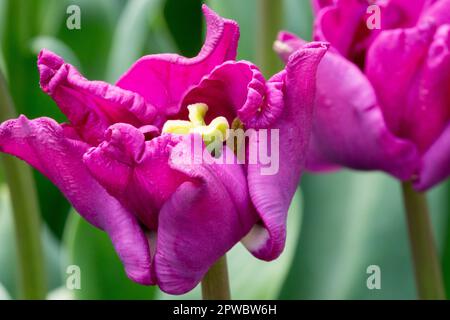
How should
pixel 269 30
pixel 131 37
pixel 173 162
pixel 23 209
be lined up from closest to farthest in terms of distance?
pixel 173 162, pixel 23 209, pixel 269 30, pixel 131 37

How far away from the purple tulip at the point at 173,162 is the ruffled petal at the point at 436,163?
152 millimetres

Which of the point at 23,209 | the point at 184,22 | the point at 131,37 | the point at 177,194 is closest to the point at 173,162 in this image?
the point at 177,194

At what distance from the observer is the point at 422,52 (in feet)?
1.98

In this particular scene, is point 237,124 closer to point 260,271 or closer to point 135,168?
point 135,168

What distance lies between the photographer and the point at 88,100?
19.1 inches

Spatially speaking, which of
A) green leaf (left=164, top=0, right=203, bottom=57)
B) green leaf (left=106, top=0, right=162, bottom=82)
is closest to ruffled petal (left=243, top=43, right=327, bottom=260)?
green leaf (left=106, top=0, right=162, bottom=82)

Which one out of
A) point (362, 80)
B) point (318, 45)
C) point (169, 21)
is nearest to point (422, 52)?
point (362, 80)

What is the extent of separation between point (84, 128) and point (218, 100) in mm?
67

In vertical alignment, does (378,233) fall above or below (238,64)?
below

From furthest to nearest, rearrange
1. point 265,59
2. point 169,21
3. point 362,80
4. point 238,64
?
1. point 169,21
2. point 265,59
3. point 362,80
4. point 238,64

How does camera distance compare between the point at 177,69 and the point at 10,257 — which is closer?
the point at 177,69

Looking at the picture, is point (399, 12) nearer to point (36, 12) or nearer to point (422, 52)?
point (422, 52)

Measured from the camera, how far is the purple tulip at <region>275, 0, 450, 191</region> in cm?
60

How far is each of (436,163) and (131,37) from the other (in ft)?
1.09
